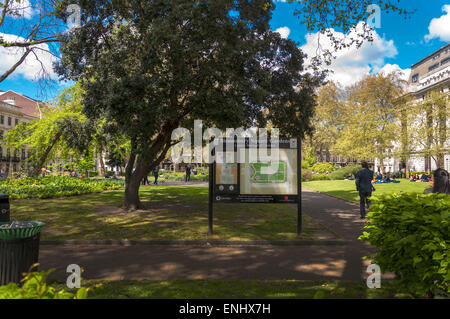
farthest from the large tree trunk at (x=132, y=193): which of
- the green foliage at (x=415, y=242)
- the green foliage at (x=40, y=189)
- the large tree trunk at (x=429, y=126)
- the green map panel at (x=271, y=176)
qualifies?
the large tree trunk at (x=429, y=126)

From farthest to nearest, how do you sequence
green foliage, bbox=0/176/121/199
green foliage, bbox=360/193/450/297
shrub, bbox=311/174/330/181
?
shrub, bbox=311/174/330/181
green foliage, bbox=0/176/121/199
green foliage, bbox=360/193/450/297

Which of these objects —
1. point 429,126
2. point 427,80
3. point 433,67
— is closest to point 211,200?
point 429,126

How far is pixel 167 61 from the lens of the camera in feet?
31.9

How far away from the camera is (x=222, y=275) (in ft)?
17.1

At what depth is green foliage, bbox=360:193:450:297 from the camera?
302 centimetres

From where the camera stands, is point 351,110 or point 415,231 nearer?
point 415,231

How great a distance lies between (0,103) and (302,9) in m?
73.5

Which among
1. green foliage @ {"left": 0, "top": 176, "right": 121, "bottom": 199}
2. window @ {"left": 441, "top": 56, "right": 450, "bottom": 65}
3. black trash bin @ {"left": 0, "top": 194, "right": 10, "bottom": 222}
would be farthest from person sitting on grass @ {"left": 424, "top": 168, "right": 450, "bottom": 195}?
window @ {"left": 441, "top": 56, "right": 450, "bottom": 65}

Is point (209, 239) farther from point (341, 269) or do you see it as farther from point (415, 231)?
point (415, 231)

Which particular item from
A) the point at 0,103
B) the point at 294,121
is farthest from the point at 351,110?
the point at 0,103

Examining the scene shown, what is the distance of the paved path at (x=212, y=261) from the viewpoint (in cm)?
522

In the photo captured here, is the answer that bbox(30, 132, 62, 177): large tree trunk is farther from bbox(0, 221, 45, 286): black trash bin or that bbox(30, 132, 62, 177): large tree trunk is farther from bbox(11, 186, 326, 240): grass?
bbox(0, 221, 45, 286): black trash bin

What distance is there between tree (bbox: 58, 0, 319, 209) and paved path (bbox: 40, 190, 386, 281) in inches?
171

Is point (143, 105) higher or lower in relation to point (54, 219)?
higher
